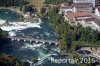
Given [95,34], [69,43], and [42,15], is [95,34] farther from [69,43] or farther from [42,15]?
[42,15]

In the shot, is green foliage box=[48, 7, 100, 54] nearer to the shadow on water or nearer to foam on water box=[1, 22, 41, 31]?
foam on water box=[1, 22, 41, 31]

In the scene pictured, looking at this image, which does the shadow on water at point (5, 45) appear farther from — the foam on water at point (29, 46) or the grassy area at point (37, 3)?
the grassy area at point (37, 3)

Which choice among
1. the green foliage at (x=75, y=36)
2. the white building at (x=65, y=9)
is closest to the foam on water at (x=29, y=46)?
the green foliage at (x=75, y=36)

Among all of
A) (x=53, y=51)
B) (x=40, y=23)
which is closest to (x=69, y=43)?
(x=53, y=51)

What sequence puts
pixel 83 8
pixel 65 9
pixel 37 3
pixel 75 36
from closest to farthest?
pixel 75 36
pixel 83 8
pixel 65 9
pixel 37 3

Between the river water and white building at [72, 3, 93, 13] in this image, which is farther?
white building at [72, 3, 93, 13]

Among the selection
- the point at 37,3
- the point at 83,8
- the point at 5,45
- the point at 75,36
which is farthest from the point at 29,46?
the point at 37,3

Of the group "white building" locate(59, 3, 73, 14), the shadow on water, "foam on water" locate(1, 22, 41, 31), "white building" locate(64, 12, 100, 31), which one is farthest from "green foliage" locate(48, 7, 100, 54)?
"white building" locate(59, 3, 73, 14)

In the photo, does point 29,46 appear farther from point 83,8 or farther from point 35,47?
point 83,8

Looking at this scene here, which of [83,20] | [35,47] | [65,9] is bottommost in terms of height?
[35,47]
